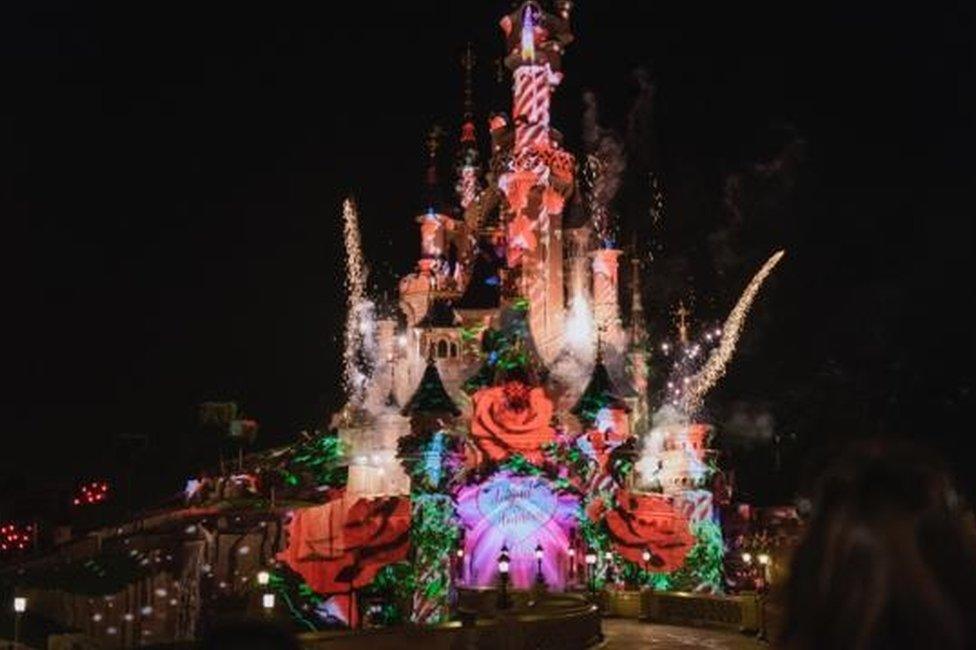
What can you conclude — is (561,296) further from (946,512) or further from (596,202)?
(946,512)

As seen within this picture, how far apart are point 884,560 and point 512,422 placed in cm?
3142

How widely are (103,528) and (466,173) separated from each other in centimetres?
3504

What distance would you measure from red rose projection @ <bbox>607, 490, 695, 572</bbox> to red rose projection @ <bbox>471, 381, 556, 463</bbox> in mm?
3393

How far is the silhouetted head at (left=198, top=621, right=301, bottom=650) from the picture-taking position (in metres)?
2.70

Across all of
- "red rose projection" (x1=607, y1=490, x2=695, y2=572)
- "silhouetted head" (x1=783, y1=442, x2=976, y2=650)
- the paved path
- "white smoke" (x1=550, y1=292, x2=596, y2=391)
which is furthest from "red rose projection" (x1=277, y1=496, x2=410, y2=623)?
"silhouetted head" (x1=783, y1=442, x2=976, y2=650)

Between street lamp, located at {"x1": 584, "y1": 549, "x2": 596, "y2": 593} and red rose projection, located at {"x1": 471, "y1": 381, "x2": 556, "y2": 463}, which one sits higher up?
red rose projection, located at {"x1": 471, "y1": 381, "x2": 556, "y2": 463}

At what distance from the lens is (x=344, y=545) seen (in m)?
29.2

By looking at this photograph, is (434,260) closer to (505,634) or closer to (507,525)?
(507,525)

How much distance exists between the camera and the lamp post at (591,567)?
109ft

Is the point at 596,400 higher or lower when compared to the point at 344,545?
higher

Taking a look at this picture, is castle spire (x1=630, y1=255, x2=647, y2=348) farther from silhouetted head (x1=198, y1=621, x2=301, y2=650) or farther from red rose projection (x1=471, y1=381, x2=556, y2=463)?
silhouetted head (x1=198, y1=621, x2=301, y2=650)

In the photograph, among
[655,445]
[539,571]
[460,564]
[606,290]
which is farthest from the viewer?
[606,290]

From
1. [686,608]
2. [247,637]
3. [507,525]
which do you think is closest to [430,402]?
[507,525]

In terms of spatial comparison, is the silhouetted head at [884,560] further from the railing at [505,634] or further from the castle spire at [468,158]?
the castle spire at [468,158]
